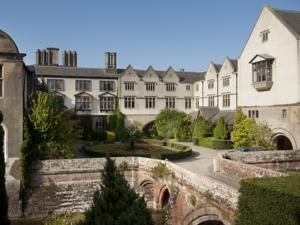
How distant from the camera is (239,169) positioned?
19906 millimetres

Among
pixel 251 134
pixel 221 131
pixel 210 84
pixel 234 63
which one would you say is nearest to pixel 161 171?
pixel 251 134

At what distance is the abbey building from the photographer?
2273 centimetres

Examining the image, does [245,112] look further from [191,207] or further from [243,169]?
[191,207]

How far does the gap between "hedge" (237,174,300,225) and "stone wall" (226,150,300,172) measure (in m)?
11.7

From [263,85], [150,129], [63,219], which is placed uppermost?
[263,85]

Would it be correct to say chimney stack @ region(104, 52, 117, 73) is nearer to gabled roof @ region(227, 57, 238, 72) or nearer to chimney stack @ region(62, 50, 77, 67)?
chimney stack @ region(62, 50, 77, 67)

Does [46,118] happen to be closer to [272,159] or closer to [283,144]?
[272,159]

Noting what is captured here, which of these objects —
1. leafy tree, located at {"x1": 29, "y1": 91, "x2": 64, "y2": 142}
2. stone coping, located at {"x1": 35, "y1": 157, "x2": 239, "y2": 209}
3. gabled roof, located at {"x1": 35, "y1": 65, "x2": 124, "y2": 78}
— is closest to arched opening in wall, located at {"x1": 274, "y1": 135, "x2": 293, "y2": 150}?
stone coping, located at {"x1": 35, "y1": 157, "x2": 239, "y2": 209}

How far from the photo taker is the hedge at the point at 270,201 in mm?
10234

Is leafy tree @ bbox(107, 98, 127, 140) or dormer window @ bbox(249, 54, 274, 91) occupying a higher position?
dormer window @ bbox(249, 54, 274, 91)

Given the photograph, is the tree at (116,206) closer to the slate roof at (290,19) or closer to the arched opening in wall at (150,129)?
the slate roof at (290,19)

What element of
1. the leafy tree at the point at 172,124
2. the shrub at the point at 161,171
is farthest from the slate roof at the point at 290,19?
the leafy tree at the point at 172,124

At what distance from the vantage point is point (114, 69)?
53.2 m

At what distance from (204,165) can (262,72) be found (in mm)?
12725
